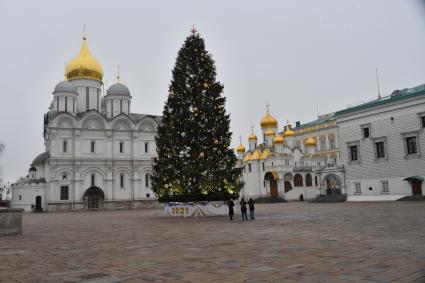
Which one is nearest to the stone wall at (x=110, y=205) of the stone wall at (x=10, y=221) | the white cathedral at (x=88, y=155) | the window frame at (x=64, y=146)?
the white cathedral at (x=88, y=155)

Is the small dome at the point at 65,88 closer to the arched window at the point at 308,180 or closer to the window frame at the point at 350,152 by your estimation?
the window frame at the point at 350,152

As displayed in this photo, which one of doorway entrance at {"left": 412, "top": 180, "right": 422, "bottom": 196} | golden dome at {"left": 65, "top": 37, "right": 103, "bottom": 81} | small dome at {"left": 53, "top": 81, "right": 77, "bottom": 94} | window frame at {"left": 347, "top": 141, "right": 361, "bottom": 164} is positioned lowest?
doorway entrance at {"left": 412, "top": 180, "right": 422, "bottom": 196}

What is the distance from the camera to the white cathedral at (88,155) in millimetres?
45094

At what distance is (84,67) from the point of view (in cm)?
5216

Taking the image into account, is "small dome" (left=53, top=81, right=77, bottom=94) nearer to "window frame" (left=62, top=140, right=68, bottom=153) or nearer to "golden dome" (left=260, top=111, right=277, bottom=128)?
"window frame" (left=62, top=140, right=68, bottom=153)

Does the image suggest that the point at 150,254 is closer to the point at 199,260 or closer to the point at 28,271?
the point at 199,260

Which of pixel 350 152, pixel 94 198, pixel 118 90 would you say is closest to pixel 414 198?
pixel 350 152

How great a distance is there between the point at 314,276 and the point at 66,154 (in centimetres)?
4366

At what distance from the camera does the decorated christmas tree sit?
2502 cm

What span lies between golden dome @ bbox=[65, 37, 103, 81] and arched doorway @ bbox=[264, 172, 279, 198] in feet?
91.6

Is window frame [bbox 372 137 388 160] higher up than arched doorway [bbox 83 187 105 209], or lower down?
higher up

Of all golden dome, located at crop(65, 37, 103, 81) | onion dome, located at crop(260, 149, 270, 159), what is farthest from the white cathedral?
onion dome, located at crop(260, 149, 270, 159)

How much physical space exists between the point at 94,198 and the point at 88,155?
17.6ft

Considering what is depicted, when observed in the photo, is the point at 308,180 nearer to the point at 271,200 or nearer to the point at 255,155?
the point at 271,200
